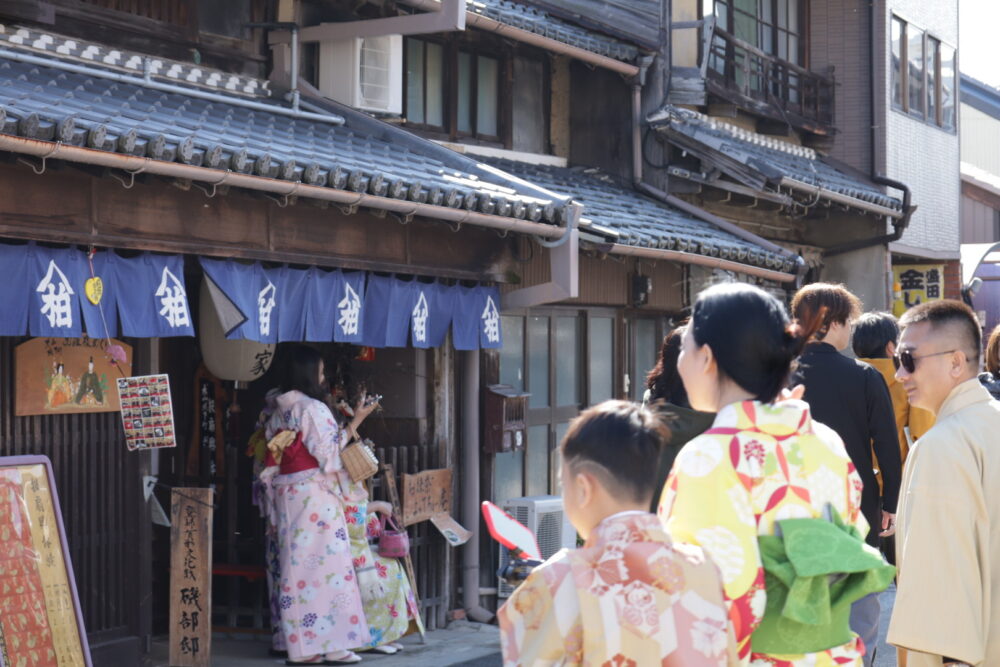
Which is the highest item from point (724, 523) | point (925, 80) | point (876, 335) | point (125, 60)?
point (925, 80)

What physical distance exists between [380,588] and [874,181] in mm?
11912

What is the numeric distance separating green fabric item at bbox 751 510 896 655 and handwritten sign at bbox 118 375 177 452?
5163 millimetres

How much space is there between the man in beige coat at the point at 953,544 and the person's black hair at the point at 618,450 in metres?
1.73

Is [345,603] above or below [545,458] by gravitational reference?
below

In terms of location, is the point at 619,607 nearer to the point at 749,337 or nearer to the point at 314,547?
the point at 749,337

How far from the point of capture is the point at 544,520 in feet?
38.9

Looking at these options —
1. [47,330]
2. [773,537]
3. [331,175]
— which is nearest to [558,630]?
[773,537]

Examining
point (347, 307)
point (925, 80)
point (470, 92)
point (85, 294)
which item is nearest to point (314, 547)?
point (347, 307)

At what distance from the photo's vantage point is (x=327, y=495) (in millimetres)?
9438

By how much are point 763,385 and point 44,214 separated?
5.01 metres

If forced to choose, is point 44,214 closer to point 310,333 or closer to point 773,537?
point 310,333

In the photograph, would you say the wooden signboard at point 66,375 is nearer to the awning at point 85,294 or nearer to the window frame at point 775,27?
the awning at point 85,294

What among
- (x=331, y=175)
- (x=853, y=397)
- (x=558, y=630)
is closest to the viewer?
(x=558, y=630)

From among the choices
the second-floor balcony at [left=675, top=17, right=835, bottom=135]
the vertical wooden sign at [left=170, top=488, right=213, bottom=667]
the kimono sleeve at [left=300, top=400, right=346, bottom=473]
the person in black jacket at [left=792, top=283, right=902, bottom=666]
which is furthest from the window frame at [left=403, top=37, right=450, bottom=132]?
the person in black jacket at [left=792, top=283, right=902, bottom=666]
